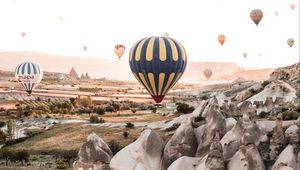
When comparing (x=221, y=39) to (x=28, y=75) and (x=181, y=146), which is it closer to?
(x=28, y=75)

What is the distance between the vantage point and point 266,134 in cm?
3088

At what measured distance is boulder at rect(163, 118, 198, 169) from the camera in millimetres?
33656

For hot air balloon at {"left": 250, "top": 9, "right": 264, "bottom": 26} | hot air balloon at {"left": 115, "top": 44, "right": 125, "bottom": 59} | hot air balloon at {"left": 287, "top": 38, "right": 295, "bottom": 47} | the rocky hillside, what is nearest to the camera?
the rocky hillside

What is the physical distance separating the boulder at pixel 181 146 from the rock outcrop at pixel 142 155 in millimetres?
556

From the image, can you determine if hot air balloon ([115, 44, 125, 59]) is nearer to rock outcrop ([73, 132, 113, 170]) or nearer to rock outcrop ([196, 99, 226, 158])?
rock outcrop ([73, 132, 113, 170])

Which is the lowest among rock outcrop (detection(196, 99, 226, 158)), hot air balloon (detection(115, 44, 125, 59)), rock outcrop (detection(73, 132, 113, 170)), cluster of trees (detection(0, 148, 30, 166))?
cluster of trees (detection(0, 148, 30, 166))

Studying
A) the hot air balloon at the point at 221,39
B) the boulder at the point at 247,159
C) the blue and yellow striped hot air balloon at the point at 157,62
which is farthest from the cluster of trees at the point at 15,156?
the hot air balloon at the point at 221,39

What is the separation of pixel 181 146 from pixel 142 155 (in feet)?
8.14

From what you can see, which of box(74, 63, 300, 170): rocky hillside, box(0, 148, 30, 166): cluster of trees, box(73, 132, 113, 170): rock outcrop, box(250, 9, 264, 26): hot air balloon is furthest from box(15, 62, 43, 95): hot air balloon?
box(73, 132, 113, 170): rock outcrop

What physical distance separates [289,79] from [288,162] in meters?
79.4

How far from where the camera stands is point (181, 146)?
111 feet

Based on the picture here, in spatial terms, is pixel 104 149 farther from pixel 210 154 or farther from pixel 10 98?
pixel 10 98

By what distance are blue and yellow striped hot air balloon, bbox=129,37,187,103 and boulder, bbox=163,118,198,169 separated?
1186cm

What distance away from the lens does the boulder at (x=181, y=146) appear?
33.7 metres
